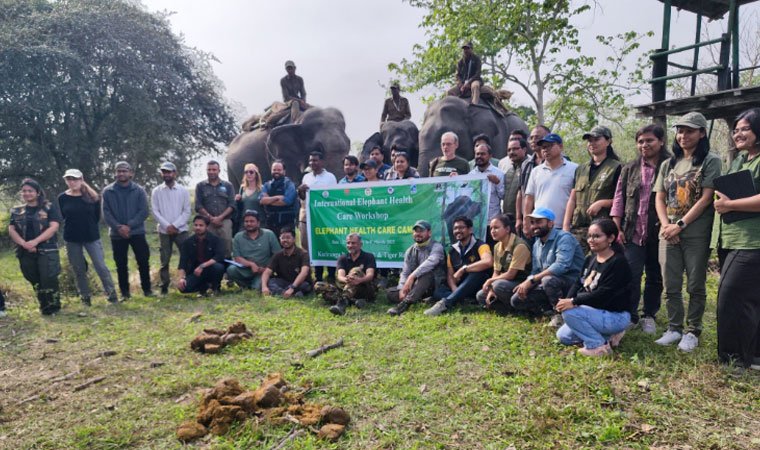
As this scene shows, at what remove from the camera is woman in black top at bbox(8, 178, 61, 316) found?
6844 millimetres

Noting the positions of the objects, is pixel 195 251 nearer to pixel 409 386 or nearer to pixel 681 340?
pixel 409 386

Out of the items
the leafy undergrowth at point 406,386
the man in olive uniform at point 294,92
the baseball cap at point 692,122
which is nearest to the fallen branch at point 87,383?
the leafy undergrowth at point 406,386

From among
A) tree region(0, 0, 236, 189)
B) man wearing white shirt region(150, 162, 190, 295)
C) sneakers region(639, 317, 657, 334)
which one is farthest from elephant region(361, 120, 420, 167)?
tree region(0, 0, 236, 189)

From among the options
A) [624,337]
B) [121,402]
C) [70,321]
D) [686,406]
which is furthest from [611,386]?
[70,321]

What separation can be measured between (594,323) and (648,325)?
1084 mm

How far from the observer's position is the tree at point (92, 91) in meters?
16.9

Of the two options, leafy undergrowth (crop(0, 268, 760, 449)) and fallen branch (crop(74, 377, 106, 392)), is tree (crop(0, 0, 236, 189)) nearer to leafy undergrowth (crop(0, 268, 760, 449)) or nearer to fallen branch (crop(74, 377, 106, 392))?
leafy undergrowth (crop(0, 268, 760, 449))

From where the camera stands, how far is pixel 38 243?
269 inches

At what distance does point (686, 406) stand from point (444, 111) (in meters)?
8.58

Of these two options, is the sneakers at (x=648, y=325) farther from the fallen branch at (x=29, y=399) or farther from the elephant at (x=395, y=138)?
the elephant at (x=395, y=138)

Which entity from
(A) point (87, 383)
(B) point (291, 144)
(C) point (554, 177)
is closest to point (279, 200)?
(A) point (87, 383)

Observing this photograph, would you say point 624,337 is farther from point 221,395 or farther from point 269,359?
point 221,395

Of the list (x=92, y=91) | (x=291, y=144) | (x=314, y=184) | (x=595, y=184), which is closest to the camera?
(x=595, y=184)

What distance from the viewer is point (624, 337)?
463 cm
